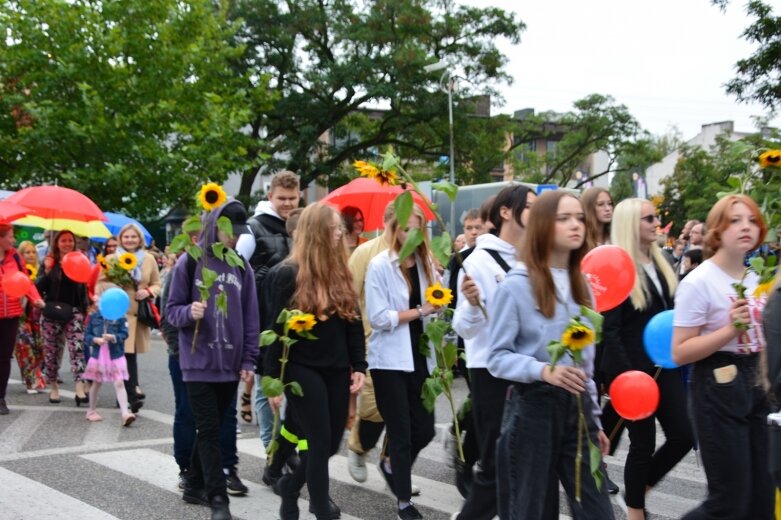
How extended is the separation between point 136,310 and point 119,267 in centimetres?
64

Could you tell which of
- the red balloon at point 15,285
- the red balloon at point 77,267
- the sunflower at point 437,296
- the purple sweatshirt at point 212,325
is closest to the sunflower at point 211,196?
the purple sweatshirt at point 212,325

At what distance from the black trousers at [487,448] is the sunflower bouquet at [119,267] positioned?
211 inches

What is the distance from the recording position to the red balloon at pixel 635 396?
468 centimetres

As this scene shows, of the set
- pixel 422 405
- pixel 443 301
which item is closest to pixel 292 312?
pixel 443 301

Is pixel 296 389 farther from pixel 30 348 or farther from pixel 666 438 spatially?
pixel 30 348

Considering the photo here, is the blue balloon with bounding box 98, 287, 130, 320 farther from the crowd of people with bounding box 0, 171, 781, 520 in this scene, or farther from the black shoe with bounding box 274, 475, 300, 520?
the black shoe with bounding box 274, 475, 300, 520

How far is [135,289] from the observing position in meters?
9.62

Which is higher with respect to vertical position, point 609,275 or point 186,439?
point 609,275

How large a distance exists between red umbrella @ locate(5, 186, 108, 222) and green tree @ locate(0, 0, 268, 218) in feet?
32.4

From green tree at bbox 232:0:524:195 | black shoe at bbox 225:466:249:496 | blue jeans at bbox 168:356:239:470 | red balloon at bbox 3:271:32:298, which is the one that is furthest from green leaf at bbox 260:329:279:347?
green tree at bbox 232:0:524:195

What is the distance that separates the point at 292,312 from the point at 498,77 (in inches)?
1093

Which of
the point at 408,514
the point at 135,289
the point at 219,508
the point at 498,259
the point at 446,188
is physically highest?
the point at 446,188

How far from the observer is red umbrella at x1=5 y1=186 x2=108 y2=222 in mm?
10805

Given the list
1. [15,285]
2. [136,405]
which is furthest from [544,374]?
[15,285]
